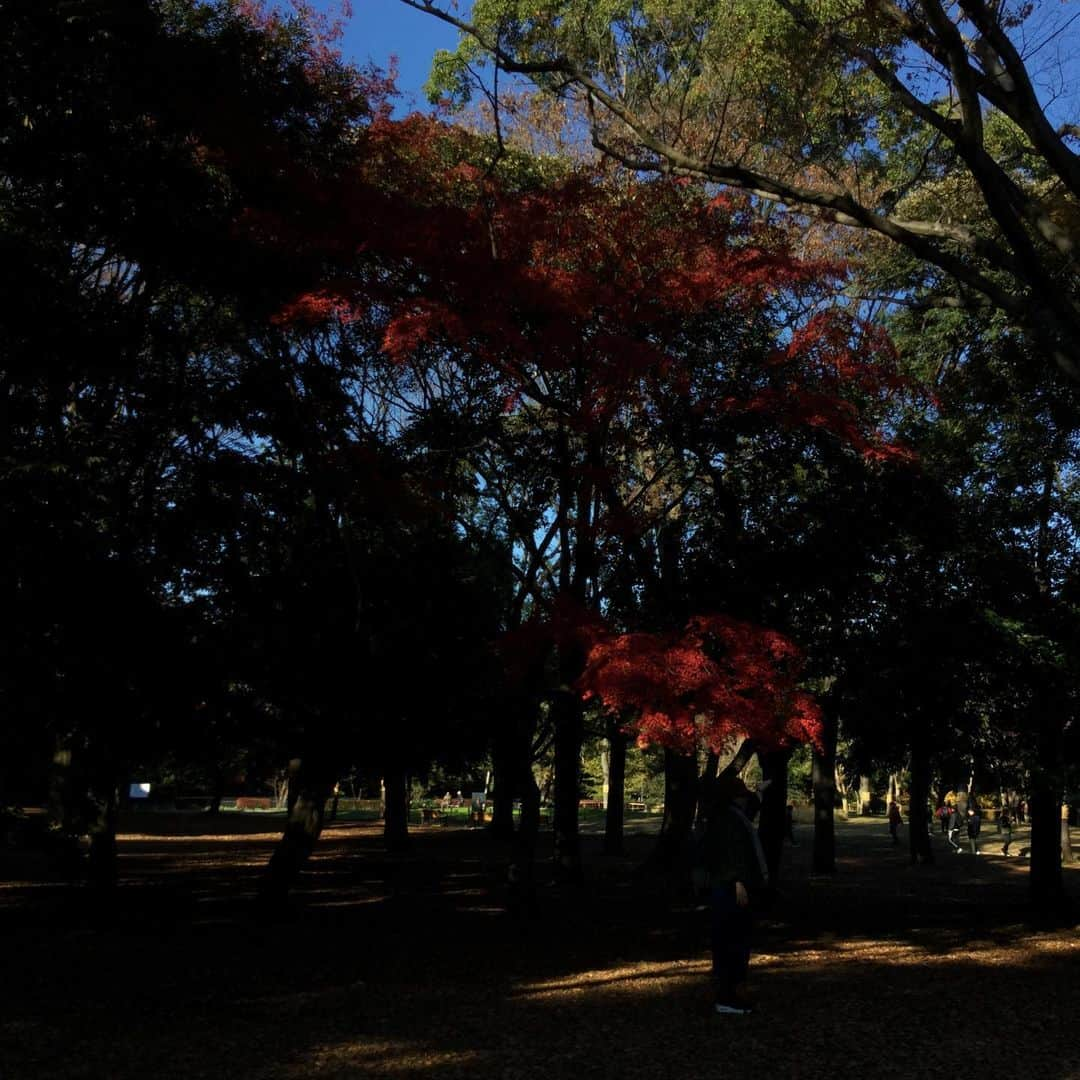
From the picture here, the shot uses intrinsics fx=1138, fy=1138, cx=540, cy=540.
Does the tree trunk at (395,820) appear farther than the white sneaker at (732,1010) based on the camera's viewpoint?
Yes

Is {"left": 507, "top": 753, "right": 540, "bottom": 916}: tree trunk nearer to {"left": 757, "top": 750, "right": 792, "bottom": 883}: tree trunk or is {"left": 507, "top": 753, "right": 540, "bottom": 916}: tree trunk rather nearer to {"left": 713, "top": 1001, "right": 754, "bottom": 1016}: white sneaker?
{"left": 757, "top": 750, "right": 792, "bottom": 883}: tree trunk

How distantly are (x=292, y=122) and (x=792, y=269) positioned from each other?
5.89 m

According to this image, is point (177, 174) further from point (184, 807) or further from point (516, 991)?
Answer: point (184, 807)

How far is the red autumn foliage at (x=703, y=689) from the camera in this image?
10.3m

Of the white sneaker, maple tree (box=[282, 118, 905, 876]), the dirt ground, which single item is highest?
maple tree (box=[282, 118, 905, 876])

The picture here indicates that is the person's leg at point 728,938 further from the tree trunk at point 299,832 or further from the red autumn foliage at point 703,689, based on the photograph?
the tree trunk at point 299,832

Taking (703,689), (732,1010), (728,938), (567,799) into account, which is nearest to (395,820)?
(567,799)

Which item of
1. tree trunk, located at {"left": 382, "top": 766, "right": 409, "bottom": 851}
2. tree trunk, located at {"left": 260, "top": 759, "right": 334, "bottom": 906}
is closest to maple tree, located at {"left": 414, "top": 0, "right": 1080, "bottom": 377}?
tree trunk, located at {"left": 260, "top": 759, "right": 334, "bottom": 906}

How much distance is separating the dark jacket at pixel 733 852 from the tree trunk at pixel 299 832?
5.56m

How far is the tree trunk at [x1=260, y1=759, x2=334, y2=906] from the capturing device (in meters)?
12.5

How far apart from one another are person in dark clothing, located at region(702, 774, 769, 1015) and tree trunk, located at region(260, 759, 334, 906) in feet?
18.2

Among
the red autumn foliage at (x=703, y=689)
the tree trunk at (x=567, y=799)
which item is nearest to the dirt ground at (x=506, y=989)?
the tree trunk at (x=567, y=799)

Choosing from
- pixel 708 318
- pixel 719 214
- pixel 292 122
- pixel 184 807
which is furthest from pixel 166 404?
pixel 184 807

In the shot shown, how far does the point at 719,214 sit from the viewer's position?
565 inches
